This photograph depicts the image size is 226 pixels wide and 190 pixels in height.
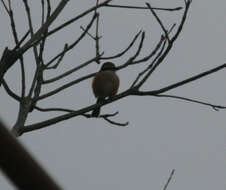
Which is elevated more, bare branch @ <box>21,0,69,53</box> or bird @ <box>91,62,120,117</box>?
bird @ <box>91,62,120,117</box>

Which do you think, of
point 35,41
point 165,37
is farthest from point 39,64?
point 165,37

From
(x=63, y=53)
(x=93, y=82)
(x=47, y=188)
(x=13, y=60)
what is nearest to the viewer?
(x=47, y=188)

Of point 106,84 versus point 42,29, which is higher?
point 106,84

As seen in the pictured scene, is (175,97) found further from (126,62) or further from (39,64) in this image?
(39,64)

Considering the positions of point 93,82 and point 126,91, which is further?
point 93,82

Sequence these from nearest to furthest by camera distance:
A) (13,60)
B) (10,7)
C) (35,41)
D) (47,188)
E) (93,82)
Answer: (47,188) → (13,60) → (35,41) → (10,7) → (93,82)

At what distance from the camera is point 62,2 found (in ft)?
7.50

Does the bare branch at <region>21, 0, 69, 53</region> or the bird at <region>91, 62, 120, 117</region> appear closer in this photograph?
the bare branch at <region>21, 0, 69, 53</region>

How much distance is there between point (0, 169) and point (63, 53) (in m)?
2.30

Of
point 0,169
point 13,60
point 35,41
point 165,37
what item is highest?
point 165,37

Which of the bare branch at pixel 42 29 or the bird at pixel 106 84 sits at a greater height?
the bird at pixel 106 84

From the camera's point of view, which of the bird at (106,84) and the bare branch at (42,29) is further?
the bird at (106,84)

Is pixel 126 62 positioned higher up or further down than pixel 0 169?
higher up

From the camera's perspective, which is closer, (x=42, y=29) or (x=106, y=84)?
(x=42, y=29)
